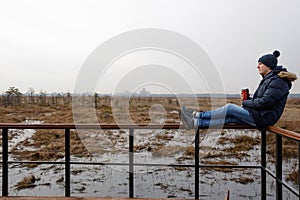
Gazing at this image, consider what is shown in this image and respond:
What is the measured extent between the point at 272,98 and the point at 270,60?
40cm

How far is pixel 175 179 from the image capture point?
675 cm

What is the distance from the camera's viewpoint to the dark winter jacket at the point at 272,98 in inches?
81.0

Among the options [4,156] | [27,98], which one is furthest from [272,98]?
[27,98]

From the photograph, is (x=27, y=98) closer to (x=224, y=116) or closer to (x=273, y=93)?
(x=224, y=116)

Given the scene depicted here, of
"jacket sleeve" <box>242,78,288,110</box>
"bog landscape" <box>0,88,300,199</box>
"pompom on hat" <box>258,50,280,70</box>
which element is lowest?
"bog landscape" <box>0,88,300,199</box>

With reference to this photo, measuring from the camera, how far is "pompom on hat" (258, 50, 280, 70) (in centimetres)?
229

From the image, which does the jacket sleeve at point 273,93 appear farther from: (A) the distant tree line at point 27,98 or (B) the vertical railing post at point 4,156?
(A) the distant tree line at point 27,98

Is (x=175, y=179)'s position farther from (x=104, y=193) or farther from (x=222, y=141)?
(x=222, y=141)

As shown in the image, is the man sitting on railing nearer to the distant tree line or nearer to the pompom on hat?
the pompom on hat

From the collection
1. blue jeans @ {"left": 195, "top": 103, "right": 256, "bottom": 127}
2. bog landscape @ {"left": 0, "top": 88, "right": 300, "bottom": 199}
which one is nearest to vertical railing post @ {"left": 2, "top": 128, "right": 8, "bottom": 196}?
bog landscape @ {"left": 0, "top": 88, "right": 300, "bottom": 199}

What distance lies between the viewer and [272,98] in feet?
6.74

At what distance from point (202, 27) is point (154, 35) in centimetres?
266

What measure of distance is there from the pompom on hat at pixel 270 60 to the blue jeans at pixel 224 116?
411 mm

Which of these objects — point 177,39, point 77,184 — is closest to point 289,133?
A: point 177,39
